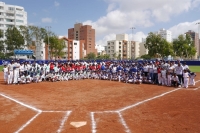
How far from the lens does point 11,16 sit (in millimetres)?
81562

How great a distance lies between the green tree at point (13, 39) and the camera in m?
55.8

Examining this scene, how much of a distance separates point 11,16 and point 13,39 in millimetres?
30657

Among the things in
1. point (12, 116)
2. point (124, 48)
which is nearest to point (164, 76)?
point (12, 116)

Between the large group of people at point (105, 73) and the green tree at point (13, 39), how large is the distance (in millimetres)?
40995

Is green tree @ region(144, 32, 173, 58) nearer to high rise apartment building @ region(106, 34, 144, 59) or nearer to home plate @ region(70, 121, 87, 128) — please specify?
home plate @ region(70, 121, 87, 128)

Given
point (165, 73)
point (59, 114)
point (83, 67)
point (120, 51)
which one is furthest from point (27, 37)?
point (120, 51)

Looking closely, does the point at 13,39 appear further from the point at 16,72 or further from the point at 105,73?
the point at 105,73

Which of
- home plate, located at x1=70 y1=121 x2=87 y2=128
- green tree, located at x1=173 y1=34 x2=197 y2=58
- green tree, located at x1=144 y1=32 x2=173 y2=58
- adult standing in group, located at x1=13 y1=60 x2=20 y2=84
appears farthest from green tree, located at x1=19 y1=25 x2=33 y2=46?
home plate, located at x1=70 y1=121 x2=87 y2=128

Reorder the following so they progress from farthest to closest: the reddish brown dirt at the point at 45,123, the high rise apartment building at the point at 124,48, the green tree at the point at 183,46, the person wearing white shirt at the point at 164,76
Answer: the high rise apartment building at the point at 124,48, the green tree at the point at 183,46, the person wearing white shirt at the point at 164,76, the reddish brown dirt at the point at 45,123

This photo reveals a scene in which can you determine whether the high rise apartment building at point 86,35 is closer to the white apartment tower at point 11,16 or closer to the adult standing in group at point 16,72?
the white apartment tower at point 11,16

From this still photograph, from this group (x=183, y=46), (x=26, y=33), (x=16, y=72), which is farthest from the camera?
(x=26, y=33)

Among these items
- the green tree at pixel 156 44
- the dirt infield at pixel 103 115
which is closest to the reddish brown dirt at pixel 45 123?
the dirt infield at pixel 103 115

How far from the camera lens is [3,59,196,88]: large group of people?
15.7 metres

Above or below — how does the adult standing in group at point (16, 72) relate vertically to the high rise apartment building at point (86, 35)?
below
